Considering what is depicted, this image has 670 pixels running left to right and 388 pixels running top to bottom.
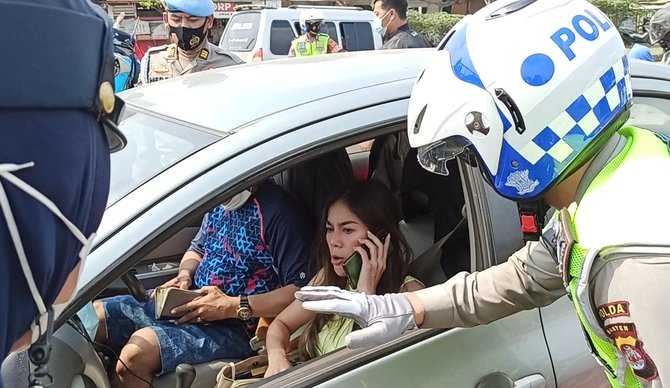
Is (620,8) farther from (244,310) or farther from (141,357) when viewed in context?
(141,357)

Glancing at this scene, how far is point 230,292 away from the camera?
92.9 inches

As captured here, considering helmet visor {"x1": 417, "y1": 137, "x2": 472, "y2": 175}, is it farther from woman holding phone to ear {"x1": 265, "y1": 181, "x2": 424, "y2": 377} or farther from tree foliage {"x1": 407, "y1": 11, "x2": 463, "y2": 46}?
tree foliage {"x1": 407, "y1": 11, "x2": 463, "y2": 46}

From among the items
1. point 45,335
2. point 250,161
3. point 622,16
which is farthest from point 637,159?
point 622,16

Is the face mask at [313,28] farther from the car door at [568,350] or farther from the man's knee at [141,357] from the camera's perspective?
the car door at [568,350]

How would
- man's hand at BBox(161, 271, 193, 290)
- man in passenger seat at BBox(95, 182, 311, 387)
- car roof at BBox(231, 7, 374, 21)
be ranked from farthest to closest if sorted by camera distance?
car roof at BBox(231, 7, 374, 21)
man's hand at BBox(161, 271, 193, 290)
man in passenger seat at BBox(95, 182, 311, 387)

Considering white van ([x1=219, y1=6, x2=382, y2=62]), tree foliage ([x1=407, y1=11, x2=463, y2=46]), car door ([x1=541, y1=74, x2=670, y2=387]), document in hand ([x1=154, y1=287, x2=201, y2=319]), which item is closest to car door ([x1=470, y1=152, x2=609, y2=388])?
car door ([x1=541, y1=74, x2=670, y2=387])

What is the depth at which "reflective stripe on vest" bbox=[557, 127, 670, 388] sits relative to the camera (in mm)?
1137

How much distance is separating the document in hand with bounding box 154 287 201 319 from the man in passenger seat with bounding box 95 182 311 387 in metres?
0.02

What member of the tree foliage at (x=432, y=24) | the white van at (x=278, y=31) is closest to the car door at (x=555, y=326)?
the white van at (x=278, y=31)

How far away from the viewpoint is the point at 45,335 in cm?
80

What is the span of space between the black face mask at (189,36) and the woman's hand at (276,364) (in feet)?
9.00

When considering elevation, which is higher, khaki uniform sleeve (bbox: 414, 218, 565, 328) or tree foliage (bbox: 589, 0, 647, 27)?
khaki uniform sleeve (bbox: 414, 218, 565, 328)

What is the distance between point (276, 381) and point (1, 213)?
1.10m

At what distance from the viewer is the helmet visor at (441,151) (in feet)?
4.91
